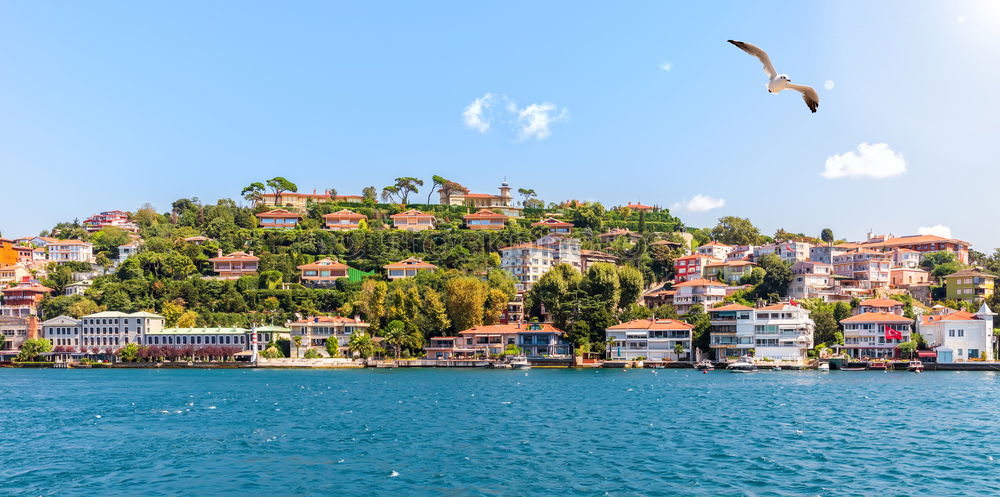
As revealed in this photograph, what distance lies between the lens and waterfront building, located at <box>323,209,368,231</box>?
11269 centimetres

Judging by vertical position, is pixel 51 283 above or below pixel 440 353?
above

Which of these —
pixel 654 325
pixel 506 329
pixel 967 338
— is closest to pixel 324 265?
pixel 506 329

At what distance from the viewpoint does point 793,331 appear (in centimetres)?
7138

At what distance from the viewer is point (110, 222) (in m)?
A: 136

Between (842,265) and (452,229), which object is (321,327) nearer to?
(452,229)

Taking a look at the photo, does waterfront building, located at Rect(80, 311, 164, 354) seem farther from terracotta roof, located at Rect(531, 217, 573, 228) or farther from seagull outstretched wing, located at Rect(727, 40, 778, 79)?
seagull outstretched wing, located at Rect(727, 40, 778, 79)

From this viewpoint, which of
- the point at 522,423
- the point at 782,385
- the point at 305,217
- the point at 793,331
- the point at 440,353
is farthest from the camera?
the point at 305,217

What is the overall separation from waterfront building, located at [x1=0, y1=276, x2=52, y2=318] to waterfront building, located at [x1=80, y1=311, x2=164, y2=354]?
12.5 metres

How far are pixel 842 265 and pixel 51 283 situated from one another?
96.2 meters

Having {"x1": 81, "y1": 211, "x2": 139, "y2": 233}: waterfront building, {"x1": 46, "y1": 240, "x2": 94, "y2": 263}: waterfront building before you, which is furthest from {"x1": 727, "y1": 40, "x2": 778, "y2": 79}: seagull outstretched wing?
{"x1": 81, "y1": 211, "x2": 139, "y2": 233}: waterfront building

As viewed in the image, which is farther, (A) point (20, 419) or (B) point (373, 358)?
(B) point (373, 358)

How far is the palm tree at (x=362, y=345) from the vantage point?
7606 cm

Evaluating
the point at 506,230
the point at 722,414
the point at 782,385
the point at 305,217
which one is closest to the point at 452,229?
the point at 506,230

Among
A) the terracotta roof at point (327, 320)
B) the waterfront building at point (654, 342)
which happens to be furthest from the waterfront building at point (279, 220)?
the waterfront building at point (654, 342)
